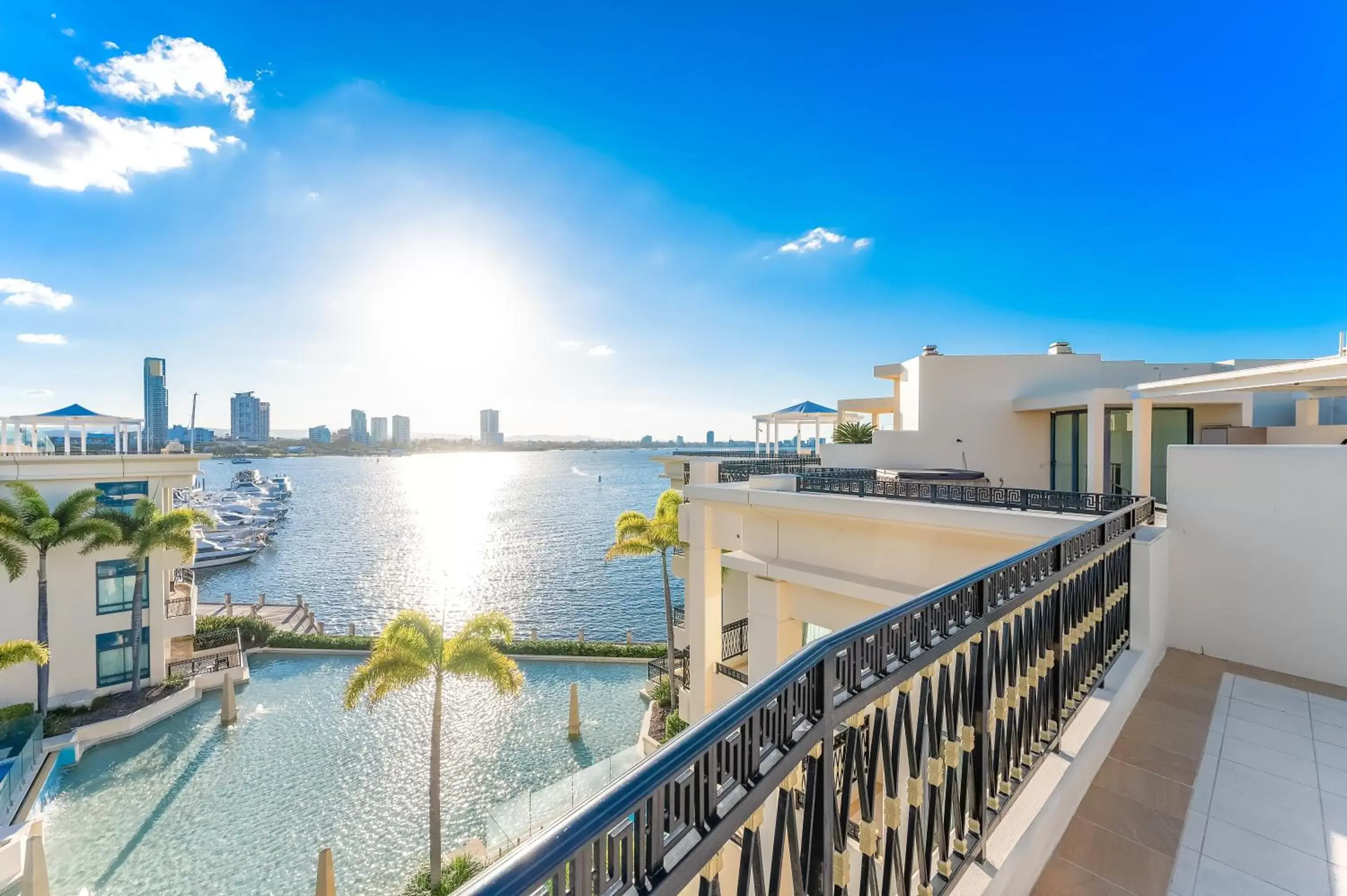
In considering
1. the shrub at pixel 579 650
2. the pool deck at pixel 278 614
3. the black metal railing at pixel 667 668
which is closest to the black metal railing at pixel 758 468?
the black metal railing at pixel 667 668

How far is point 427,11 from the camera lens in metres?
10.4

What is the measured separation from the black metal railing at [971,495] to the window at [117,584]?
65.6 ft

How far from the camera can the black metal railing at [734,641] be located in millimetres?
12289

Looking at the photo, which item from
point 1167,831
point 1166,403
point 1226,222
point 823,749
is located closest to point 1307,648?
point 1167,831

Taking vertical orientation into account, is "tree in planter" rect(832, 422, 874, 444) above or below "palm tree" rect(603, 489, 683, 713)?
above

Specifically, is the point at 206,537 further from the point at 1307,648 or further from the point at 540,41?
the point at 1307,648

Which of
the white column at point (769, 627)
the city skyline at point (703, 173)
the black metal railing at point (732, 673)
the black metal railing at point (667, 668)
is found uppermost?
the city skyline at point (703, 173)

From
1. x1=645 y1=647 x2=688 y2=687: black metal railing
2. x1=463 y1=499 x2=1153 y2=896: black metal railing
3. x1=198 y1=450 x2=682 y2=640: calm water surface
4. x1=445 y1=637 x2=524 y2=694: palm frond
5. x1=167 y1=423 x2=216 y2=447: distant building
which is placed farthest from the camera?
x1=167 y1=423 x2=216 y2=447: distant building

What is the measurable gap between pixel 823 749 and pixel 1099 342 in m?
20.9

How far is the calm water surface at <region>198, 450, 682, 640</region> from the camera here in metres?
28.9

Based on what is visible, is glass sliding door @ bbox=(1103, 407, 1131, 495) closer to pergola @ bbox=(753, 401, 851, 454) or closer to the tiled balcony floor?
pergola @ bbox=(753, 401, 851, 454)

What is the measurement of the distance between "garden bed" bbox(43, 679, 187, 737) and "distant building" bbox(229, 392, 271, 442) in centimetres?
12989

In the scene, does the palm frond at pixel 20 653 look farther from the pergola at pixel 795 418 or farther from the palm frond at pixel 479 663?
the pergola at pixel 795 418

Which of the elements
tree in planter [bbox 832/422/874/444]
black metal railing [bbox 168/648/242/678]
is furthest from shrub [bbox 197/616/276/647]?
tree in planter [bbox 832/422/874/444]
